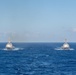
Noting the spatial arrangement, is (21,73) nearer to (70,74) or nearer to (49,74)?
(49,74)

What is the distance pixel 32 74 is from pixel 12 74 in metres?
5.21

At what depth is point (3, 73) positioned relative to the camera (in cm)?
7619

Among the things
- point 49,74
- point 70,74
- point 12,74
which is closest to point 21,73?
point 12,74

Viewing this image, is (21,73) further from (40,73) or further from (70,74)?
(70,74)

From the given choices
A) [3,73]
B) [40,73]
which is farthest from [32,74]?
[3,73]

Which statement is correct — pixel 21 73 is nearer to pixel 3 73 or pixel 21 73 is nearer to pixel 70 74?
pixel 3 73

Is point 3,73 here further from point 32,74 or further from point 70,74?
point 70,74

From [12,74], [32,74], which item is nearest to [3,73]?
[12,74]

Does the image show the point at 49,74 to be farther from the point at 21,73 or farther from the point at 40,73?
the point at 21,73

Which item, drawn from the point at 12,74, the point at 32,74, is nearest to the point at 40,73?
the point at 32,74

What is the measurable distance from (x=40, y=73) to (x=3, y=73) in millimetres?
10068

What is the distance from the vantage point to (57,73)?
75.1 meters

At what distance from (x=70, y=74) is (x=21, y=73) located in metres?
13.0

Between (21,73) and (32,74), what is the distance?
369 centimetres
